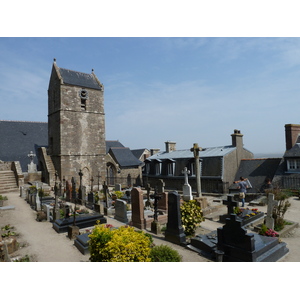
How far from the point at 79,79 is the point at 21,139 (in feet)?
36.5

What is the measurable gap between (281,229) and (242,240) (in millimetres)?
4083

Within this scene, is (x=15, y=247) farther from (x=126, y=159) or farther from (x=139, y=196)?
(x=126, y=159)

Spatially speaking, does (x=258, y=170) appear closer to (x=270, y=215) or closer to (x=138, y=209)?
(x=270, y=215)

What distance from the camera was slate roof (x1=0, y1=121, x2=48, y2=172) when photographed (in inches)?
1063

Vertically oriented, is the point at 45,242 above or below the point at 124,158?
below

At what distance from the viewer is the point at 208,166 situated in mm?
22734

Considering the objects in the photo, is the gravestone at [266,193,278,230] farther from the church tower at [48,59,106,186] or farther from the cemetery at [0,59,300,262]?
the church tower at [48,59,106,186]

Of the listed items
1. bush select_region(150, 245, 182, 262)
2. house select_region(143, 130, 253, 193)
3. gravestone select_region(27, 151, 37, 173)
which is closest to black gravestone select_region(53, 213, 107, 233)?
bush select_region(150, 245, 182, 262)

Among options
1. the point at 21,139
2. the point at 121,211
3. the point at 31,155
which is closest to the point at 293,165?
the point at 121,211

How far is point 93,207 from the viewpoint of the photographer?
49.6ft

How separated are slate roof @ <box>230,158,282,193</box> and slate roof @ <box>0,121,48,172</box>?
23866 millimetres

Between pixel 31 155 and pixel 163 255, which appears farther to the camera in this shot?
pixel 31 155

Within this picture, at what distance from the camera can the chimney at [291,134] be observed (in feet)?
69.8

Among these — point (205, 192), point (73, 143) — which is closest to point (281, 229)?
point (205, 192)
